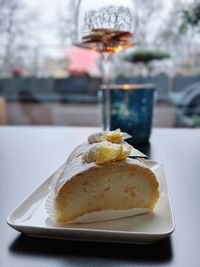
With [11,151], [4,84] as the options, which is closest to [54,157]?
[11,151]

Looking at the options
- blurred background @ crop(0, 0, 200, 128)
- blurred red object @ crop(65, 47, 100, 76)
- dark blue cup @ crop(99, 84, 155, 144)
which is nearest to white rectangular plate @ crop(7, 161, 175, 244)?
dark blue cup @ crop(99, 84, 155, 144)

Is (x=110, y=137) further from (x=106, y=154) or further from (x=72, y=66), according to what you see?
(x=72, y=66)

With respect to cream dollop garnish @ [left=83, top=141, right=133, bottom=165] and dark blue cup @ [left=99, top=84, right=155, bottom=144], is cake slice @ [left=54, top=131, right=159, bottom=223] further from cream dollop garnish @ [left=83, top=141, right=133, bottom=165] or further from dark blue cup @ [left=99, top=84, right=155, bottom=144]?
dark blue cup @ [left=99, top=84, right=155, bottom=144]

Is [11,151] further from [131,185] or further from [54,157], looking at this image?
[131,185]

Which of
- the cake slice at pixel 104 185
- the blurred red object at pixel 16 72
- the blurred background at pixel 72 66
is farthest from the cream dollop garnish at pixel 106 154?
the blurred red object at pixel 16 72

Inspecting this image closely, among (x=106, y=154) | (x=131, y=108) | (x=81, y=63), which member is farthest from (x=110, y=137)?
(x=81, y=63)
